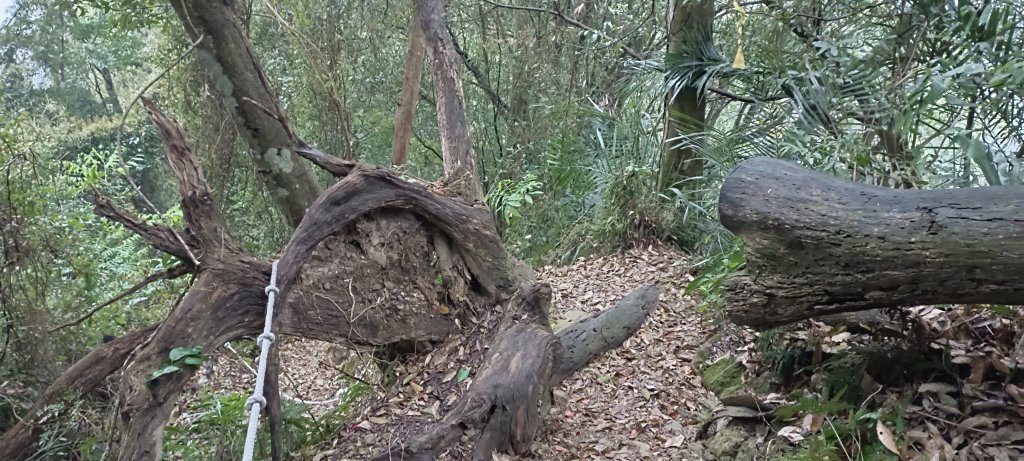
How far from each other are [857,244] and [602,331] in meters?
2.18

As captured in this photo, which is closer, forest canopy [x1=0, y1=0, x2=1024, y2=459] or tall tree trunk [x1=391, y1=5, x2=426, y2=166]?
forest canopy [x1=0, y1=0, x2=1024, y2=459]

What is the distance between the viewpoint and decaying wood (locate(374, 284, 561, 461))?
292 centimetres

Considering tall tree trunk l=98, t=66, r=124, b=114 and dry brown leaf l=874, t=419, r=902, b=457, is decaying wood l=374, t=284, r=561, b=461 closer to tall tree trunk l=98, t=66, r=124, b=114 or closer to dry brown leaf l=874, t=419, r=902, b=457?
dry brown leaf l=874, t=419, r=902, b=457

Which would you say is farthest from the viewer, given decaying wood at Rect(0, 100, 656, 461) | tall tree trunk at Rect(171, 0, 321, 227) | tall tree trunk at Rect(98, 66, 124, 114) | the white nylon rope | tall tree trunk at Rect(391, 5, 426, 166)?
tall tree trunk at Rect(98, 66, 124, 114)

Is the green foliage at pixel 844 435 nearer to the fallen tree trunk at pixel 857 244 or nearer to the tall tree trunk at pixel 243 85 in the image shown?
the fallen tree trunk at pixel 857 244

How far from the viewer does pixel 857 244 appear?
7.80 ft

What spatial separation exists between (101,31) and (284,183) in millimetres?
11355

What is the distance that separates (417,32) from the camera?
25.1ft

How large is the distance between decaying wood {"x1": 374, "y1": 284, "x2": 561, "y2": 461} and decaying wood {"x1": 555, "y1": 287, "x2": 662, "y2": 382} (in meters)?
0.30

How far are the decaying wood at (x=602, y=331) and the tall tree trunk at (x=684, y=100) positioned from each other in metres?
1.93

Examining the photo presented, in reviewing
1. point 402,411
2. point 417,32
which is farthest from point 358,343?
point 417,32

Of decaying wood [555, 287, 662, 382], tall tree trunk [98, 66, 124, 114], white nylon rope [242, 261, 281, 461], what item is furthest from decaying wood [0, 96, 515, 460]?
tall tree trunk [98, 66, 124, 114]

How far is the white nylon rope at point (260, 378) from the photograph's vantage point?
1.78 metres

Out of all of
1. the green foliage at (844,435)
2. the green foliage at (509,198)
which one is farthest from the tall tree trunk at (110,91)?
the green foliage at (844,435)
